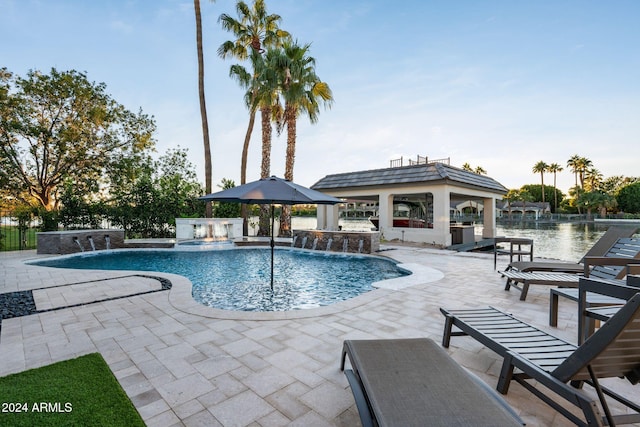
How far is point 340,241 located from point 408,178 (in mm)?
6181

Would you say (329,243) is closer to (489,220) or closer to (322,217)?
(322,217)

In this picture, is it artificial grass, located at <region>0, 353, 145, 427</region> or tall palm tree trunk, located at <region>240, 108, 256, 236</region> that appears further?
tall palm tree trunk, located at <region>240, 108, 256, 236</region>

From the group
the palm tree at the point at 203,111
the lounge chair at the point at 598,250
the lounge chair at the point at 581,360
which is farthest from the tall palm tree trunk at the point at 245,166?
the lounge chair at the point at 581,360

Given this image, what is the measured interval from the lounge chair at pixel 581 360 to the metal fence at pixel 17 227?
1771cm

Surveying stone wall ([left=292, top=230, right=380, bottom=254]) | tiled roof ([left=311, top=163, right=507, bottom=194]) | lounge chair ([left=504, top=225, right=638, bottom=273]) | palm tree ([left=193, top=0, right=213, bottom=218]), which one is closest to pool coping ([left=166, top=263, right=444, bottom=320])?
lounge chair ([left=504, top=225, right=638, bottom=273])

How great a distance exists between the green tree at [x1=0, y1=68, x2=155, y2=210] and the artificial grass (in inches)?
690

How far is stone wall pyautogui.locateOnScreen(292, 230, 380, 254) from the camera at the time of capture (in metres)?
12.1

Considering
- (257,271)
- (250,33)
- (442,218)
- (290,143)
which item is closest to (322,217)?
(290,143)

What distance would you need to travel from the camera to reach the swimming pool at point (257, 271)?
6.16m

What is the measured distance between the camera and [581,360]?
1857 mm

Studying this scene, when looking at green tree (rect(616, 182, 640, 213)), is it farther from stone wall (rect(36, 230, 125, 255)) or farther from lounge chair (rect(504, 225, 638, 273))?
stone wall (rect(36, 230, 125, 255))

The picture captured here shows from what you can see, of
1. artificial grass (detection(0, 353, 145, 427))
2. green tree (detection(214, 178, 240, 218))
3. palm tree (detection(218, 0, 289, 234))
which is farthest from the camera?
green tree (detection(214, 178, 240, 218))

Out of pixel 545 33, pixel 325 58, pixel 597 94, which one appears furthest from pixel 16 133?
pixel 597 94

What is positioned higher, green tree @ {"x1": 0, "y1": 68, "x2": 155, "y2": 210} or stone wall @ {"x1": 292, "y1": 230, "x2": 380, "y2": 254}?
green tree @ {"x1": 0, "y1": 68, "x2": 155, "y2": 210}
